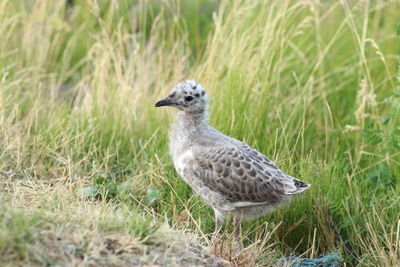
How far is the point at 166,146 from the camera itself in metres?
6.05

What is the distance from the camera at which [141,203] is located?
5.33 meters

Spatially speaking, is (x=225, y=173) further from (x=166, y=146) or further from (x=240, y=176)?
(x=166, y=146)

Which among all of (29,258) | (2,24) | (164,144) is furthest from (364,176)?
(2,24)

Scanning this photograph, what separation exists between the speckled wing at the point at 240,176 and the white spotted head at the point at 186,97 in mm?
373

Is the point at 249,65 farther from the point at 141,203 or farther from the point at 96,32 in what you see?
the point at 96,32

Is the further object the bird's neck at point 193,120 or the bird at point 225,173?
the bird's neck at point 193,120

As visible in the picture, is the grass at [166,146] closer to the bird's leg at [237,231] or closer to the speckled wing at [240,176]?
the bird's leg at [237,231]

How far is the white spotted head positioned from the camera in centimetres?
504

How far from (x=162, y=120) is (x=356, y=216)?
2.27 meters

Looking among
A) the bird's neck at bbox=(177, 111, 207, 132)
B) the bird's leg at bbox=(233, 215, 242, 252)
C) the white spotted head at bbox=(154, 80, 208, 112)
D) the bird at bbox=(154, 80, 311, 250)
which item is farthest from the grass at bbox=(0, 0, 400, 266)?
the white spotted head at bbox=(154, 80, 208, 112)

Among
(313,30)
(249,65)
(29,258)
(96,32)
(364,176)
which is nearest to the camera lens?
(29,258)

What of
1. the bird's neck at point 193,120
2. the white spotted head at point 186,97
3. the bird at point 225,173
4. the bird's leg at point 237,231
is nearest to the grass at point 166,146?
the bird's leg at point 237,231

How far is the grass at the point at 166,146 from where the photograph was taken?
3.96m

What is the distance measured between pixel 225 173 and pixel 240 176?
0.36 ft
